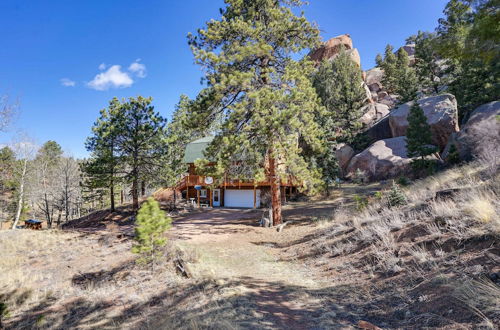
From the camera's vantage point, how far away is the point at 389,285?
4.97 meters

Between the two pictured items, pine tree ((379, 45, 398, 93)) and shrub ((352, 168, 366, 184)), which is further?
pine tree ((379, 45, 398, 93))

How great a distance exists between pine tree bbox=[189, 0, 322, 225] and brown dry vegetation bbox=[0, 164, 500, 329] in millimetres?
3870

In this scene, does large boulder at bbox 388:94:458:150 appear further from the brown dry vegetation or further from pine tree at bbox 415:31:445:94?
the brown dry vegetation

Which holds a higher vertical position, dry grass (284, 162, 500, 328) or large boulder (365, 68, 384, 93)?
large boulder (365, 68, 384, 93)

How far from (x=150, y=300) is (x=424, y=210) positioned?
322 inches

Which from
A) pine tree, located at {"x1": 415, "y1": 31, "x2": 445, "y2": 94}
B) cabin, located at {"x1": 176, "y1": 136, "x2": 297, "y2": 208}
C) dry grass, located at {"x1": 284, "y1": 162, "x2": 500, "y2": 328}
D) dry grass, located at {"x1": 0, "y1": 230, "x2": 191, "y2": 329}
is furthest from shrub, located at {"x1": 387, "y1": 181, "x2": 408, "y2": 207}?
pine tree, located at {"x1": 415, "y1": 31, "x2": 445, "y2": 94}

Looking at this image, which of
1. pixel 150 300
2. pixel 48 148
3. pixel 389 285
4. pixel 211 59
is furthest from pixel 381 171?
pixel 48 148

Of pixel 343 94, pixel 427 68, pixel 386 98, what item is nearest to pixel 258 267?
pixel 343 94

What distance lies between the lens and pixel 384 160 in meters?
23.9

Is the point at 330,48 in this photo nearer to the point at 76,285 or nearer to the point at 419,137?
the point at 419,137

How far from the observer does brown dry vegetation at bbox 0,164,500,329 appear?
13.5 feet

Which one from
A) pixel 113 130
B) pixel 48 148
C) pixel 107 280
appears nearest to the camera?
pixel 107 280

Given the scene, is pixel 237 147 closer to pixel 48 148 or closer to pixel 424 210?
pixel 424 210

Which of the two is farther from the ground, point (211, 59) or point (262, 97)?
point (211, 59)
